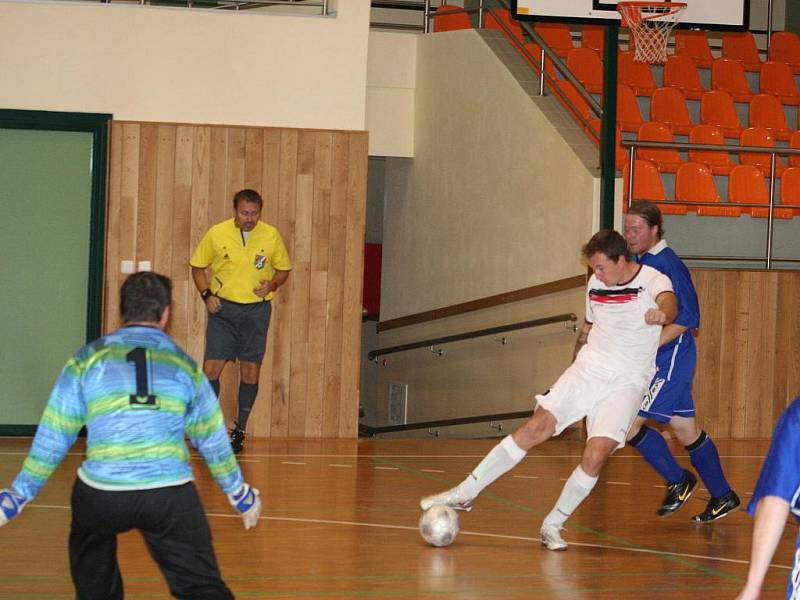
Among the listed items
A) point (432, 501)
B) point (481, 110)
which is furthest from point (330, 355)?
point (432, 501)

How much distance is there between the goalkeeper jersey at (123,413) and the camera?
3.92 meters

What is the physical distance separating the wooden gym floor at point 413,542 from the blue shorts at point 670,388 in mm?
652

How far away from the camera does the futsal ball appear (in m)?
6.57

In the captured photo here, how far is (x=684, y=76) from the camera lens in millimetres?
14711

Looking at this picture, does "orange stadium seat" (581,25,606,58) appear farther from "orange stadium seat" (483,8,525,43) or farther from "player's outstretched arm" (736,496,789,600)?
"player's outstretched arm" (736,496,789,600)

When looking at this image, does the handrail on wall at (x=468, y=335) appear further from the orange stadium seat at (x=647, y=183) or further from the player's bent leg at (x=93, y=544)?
the player's bent leg at (x=93, y=544)

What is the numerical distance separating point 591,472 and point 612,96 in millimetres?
5508

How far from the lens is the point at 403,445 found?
1116cm

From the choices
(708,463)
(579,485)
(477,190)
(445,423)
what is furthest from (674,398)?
(445,423)

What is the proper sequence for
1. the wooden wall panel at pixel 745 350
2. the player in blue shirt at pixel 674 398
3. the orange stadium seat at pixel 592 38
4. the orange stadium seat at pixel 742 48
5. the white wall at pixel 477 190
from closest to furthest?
1. the player in blue shirt at pixel 674 398
2. the white wall at pixel 477 190
3. the wooden wall panel at pixel 745 350
4. the orange stadium seat at pixel 592 38
5. the orange stadium seat at pixel 742 48

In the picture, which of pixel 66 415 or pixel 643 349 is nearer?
pixel 66 415

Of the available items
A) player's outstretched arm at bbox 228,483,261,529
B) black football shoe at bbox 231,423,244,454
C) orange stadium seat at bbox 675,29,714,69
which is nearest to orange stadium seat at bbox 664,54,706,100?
orange stadium seat at bbox 675,29,714,69

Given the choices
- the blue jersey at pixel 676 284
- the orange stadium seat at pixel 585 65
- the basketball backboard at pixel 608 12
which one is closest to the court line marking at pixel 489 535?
the blue jersey at pixel 676 284

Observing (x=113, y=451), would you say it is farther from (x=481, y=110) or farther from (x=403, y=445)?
(x=481, y=110)
